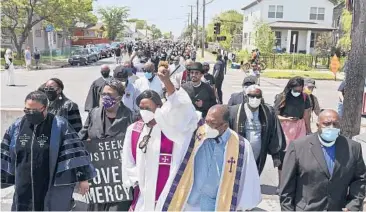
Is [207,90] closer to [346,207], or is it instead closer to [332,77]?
[346,207]

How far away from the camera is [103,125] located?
484 cm

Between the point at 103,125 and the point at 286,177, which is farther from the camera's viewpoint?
the point at 103,125

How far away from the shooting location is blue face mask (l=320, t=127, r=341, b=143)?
3568 mm

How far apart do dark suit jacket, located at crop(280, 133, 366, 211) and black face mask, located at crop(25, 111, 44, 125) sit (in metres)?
2.17

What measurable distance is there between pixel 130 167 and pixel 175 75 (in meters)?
7.60

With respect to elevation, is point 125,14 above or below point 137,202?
above

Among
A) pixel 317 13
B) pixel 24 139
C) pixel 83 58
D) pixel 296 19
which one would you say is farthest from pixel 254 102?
pixel 317 13

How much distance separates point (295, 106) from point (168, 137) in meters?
3.40

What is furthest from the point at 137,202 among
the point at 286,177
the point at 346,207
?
the point at 346,207

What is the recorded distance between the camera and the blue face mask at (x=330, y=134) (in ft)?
11.7

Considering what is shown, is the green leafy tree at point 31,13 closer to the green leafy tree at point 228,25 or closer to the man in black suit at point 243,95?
the green leafy tree at point 228,25

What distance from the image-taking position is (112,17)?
98.9 m

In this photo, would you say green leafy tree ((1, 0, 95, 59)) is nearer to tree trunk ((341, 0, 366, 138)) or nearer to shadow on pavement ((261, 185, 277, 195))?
tree trunk ((341, 0, 366, 138))

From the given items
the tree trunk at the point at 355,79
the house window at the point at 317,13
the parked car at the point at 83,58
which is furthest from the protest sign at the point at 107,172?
the house window at the point at 317,13
